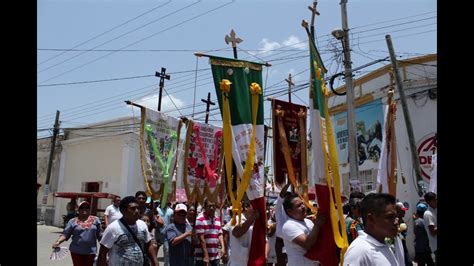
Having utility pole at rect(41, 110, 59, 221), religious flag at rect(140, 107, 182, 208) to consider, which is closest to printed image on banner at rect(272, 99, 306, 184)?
religious flag at rect(140, 107, 182, 208)

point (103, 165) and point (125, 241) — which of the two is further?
point (103, 165)

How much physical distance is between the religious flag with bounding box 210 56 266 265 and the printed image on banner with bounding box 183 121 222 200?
3280 millimetres

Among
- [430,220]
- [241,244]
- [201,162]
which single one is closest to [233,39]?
[241,244]

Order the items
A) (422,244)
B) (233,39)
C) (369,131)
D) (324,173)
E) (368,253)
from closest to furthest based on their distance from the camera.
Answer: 1. (368,253)
2. (324,173)
3. (233,39)
4. (422,244)
5. (369,131)

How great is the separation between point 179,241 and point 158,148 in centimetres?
391

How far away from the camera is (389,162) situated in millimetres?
7488

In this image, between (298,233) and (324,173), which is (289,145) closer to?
(324,173)

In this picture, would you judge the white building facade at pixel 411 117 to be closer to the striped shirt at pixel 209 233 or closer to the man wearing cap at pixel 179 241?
the striped shirt at pixel 209 233

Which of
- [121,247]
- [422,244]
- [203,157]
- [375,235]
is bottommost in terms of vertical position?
[422,244]

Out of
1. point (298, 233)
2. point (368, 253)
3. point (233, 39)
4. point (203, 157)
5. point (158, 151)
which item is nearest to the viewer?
point (368, 253)
